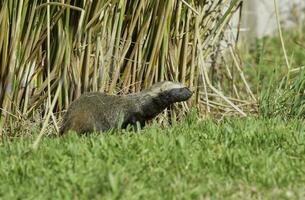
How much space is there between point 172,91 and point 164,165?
1.56 metres

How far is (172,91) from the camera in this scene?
6.14 meters

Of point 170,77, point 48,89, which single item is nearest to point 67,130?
point 48,89

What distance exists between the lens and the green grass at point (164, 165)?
420 cm

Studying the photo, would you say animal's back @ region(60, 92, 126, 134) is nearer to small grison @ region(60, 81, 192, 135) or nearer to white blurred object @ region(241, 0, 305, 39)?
small grison @ region(60, 81, 192, 135)

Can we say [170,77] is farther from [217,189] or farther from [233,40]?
[217,189]

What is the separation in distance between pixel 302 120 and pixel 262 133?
831 mm

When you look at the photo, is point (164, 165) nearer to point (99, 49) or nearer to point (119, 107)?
point (119, 107)

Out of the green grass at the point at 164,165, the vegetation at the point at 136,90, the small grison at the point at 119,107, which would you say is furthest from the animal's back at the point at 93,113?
the green grass at the point at 164,165

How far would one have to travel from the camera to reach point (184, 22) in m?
6.62

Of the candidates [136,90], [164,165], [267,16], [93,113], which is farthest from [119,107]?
[267,16]

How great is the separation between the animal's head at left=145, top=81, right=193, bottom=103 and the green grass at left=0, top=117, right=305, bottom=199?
2.02 feet

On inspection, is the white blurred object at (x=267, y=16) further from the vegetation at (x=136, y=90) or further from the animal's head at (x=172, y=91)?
the animal's head at (x=172, y=91)

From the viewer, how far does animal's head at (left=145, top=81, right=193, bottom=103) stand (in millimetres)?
6137

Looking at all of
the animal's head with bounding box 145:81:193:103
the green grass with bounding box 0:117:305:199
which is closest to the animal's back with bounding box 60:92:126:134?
the animal's head with bounding box 145:81:193:103
